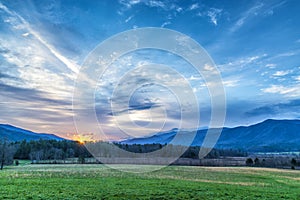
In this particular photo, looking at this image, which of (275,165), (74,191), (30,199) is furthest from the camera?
(275,165)

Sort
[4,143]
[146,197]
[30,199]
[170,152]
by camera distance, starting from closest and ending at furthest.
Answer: [30,199] < [146,197] < [4,143] < [170,152]

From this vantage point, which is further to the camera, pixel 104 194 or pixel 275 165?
pixel 275 165

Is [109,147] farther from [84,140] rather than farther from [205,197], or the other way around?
[205,197]

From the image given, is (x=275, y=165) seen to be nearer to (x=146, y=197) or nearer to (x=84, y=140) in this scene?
(x=146, y=197)

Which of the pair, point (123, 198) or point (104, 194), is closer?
point (123, 198)

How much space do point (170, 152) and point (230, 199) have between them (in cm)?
12542

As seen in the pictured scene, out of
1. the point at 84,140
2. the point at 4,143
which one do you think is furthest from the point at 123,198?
the point at 84,140

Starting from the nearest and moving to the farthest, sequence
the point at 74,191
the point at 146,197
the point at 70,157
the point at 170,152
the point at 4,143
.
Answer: the point at 146,197
the point at 74,191
the point at 4,143
the point at 70,157
the point at 170,152

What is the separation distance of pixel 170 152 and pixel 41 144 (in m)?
69.5

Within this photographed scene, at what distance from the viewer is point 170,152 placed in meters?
152

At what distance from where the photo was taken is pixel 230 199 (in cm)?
2778

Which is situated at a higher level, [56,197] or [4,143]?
[4,143]

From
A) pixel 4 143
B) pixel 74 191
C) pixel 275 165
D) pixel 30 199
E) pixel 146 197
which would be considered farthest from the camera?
pixel 275 165

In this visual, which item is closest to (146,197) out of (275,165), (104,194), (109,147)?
(104,194)
